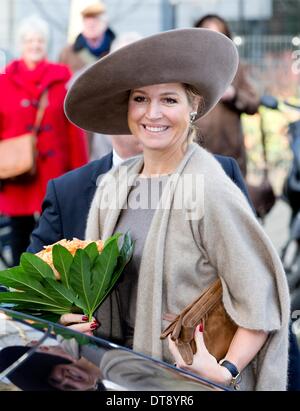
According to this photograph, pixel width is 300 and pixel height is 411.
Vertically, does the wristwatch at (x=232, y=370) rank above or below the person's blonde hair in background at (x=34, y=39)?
below

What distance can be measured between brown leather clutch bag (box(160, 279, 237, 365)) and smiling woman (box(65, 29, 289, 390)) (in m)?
0.02

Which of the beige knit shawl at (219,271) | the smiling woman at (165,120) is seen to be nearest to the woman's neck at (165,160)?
the smiling woman at (165,120)

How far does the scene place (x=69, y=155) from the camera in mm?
6312

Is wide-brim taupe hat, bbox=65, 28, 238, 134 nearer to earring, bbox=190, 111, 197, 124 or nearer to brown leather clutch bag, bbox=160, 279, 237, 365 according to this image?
earring, bbox=190, 111, 197, 124

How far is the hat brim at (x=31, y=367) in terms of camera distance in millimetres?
2037

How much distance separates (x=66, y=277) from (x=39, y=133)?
12.3 ft

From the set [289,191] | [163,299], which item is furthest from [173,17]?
[163,299]

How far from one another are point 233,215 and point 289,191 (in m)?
4.54

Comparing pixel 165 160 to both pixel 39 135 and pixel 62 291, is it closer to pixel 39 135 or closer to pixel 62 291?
pixel 62 291

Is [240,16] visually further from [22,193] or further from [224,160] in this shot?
[224,160]

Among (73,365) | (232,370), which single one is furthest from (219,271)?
(73,365)

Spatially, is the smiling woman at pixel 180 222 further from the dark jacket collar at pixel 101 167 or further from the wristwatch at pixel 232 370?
the dark jacket collar at pixel 101 167

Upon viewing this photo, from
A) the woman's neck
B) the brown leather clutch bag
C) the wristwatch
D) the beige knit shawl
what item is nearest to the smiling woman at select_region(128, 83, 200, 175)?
the woman's neck

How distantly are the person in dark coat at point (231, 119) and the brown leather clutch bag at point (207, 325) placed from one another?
12.2 feet
